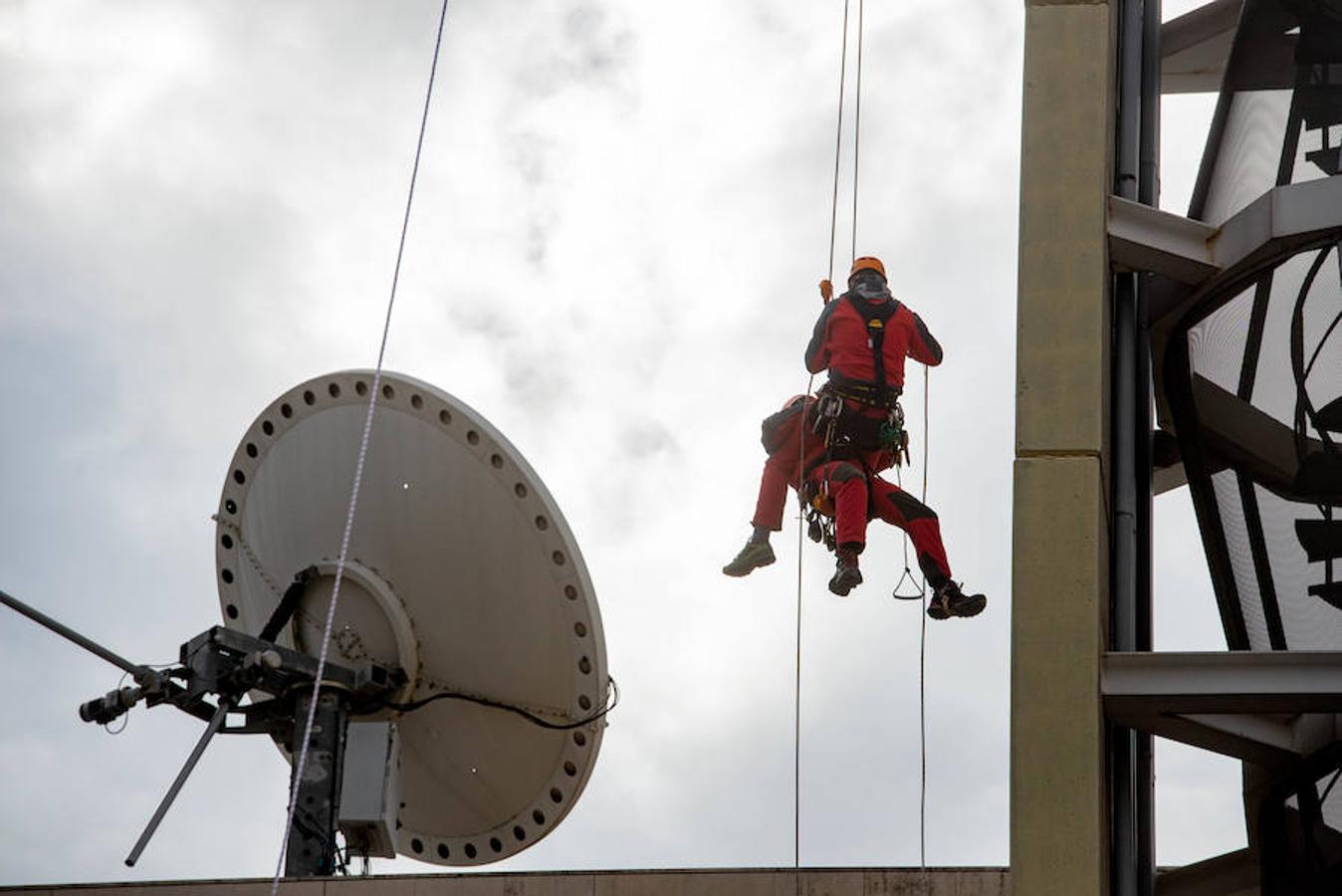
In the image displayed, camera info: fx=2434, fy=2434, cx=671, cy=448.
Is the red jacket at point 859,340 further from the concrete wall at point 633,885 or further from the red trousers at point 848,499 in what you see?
the concrete wall at point 633,885

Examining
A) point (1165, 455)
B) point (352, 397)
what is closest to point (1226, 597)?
point (1165, 455)

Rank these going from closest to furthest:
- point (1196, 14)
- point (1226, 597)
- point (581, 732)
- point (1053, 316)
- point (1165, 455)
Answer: point (1053, 316), point (1226, 597), point (1165, 455), point (1196, 14), point (581, 732)

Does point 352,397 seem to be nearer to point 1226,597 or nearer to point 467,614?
point 467,614

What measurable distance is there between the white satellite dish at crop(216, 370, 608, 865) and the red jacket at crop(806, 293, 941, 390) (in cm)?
204

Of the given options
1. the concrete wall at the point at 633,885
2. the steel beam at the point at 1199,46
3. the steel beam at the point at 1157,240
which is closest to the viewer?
the steel beam at the point at 1157,240

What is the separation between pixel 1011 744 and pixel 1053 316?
1.66 meters

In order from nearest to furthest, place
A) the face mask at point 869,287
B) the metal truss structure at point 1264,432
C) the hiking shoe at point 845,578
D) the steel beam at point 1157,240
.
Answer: the metal truss structure at point 1264,432 → the steel beam at point 1157,240 → the hiking shoe at point 845,578 → the face mask at point 869,287

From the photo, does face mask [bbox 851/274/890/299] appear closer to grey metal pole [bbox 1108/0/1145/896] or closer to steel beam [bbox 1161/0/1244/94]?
→ steel beam [bbox 1161/0/1244/94]

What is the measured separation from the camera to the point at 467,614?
52.7 ft

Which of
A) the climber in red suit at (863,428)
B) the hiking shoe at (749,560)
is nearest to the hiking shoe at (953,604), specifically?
the climber in red suit at (863,428)

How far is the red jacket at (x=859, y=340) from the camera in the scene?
1552 cm

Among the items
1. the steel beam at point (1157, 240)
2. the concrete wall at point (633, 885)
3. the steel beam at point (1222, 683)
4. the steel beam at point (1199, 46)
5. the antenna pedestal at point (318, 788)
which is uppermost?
the steel beam at point (1199, 46)

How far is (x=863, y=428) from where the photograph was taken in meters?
15.7

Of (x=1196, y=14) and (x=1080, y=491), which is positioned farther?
(x=1196, y=14)
